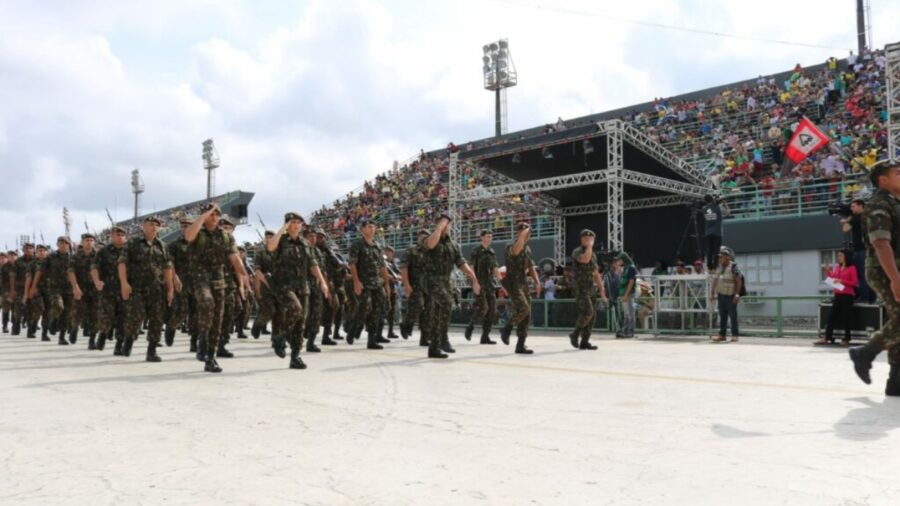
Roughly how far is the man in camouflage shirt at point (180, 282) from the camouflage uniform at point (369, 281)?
2.52 m

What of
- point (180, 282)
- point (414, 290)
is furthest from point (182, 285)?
point (414, 290)

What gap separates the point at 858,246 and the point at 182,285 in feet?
35.8

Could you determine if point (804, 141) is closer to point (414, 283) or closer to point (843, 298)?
point (843, 298)

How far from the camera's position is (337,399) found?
6.09 metres

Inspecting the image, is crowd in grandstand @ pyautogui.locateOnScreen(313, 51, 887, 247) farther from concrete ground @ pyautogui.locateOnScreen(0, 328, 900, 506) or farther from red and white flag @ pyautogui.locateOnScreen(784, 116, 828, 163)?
concrete ground @ pyautogui.locateOnScreen(0, 328, 900, 506)

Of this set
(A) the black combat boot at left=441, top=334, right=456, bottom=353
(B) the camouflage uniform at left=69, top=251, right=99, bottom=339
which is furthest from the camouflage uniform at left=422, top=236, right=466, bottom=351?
(B) the camouflage uniform at left=69, top=251, right=99, bottom=339

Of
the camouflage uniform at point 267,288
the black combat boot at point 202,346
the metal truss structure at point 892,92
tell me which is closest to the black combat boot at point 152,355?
the black combat boot at point 202,346

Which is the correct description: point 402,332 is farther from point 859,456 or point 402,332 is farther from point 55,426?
point 859,456

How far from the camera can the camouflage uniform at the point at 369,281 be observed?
12.2 m

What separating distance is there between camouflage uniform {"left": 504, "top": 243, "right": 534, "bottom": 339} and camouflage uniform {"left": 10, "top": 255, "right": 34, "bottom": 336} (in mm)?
11172

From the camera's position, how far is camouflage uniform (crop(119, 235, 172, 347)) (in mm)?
9992

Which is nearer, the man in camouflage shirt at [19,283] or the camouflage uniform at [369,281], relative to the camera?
the camouflage uniform at [369,281]

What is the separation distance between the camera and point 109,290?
11.0m

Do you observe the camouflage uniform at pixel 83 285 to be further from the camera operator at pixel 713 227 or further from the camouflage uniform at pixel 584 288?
the camera operator at pixel 713 227
